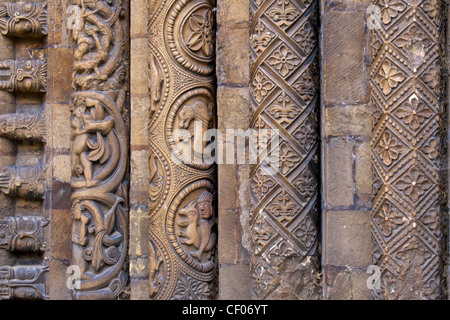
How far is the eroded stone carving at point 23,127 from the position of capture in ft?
14.3

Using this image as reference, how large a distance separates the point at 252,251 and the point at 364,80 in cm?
109

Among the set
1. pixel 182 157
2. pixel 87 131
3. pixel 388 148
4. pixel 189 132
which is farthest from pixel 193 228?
pixel 388 148

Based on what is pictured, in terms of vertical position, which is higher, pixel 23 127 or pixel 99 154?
pixel 23 127

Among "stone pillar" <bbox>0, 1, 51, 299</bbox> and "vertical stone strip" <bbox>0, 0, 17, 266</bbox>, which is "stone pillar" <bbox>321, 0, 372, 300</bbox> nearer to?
"stone pillar" <bbox>0, 1, 51, 299</bbox>

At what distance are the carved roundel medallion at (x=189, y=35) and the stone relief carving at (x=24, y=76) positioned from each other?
1.13 meters

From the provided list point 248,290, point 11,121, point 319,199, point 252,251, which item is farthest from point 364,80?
point 11,121

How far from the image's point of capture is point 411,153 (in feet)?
10.2

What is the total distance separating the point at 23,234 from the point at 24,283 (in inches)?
13.0

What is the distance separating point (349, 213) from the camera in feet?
11.1

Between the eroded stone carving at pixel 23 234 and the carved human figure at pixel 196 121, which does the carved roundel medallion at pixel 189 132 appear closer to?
the carved human figure at pixel 196 121

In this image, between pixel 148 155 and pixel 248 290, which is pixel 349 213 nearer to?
pixel 248 290

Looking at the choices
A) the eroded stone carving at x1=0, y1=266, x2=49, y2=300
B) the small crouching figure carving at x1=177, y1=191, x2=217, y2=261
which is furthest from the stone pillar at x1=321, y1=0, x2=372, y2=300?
the eroded stone carving at x1=0, y1=266, x2=49, y2=300

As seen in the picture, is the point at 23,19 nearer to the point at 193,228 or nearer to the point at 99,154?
the point at 99,154

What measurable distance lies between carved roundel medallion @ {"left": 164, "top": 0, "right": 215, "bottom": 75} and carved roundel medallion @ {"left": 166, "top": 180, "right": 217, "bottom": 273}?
710 millimetres
